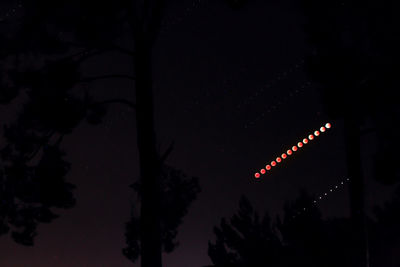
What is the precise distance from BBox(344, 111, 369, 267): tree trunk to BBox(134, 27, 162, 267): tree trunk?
181 inches

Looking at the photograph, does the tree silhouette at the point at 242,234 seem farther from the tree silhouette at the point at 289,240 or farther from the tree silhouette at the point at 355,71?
the tree silhouette at the point at 355,71

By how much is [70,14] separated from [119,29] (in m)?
1.19

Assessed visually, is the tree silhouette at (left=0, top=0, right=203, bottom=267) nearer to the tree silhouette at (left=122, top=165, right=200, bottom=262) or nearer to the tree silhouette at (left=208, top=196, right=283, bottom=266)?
the tree silhouette at (left=122, top=165, right=200, bottom=262)

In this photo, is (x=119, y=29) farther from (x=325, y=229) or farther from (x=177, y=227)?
(x=177, y=227)

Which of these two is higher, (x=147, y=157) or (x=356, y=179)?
(x=147, y=157)

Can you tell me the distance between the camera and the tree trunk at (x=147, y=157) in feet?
40.5

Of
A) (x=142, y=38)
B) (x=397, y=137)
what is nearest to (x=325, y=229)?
(x=397, y=137)

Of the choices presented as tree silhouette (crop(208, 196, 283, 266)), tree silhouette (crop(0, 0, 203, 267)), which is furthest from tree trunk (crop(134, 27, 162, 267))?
tree silhouette (crop(208, 196, 283, 266))

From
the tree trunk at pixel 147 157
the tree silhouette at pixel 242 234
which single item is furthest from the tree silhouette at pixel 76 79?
the tree silhouette at pixel 242 234

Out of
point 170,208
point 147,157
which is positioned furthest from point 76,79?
point 170,208

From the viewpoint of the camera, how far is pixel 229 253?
3828 cm

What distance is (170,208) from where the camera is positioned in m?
28.9

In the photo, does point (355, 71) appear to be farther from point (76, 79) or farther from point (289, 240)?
point (289, 240)

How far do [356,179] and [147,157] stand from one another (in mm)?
4965
